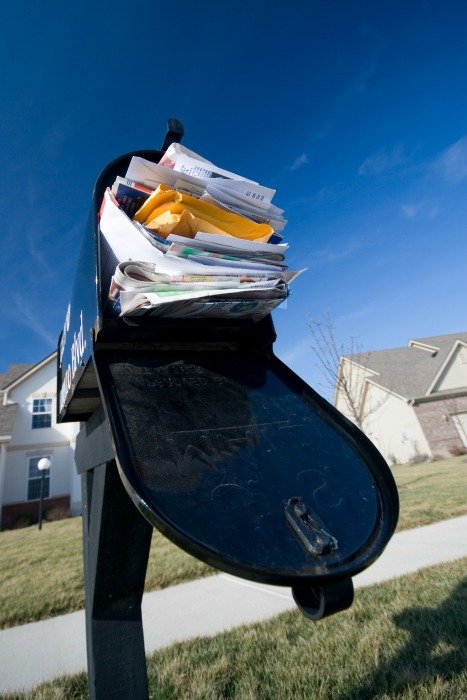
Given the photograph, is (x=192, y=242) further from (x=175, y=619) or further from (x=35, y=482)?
(x=35, y=482)

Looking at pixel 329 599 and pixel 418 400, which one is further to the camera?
pixel 418 400

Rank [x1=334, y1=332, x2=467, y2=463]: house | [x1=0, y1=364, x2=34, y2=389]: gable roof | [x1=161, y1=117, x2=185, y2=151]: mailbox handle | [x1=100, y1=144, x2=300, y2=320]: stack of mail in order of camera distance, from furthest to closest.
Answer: [x1=334, y1=332, x2=467, y2=463]: house → [x1=0, y1=364, x2=34, y2=389]: gable roof → [x1=161, y1=117, x2=185, y2=151]: mailbox handle → [x1=100, y1=144, x2=300, y2=320]: stack of mail

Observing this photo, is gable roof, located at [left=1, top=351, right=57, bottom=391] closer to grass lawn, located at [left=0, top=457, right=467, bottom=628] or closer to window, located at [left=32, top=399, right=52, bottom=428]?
window, located at [left=32, top=399, right=52, bottom=428]

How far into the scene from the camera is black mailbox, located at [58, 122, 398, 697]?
708 millimetres

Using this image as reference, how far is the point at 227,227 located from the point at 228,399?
54 centimetres

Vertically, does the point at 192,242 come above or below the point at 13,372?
below

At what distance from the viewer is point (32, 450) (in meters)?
16.4

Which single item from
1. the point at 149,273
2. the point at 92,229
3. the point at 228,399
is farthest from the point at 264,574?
the point at 92,229

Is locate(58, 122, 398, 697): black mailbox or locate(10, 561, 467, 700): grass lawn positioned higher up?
locate(58, 122, 398, 697): black mailbox

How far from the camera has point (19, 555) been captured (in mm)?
6766

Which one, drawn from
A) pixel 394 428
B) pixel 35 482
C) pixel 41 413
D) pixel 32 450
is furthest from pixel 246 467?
pixel 394 428

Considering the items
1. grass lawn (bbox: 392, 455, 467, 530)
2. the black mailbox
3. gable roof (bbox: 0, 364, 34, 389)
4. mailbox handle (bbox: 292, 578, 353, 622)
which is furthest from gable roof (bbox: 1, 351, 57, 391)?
mailbox handle (bbox: 292, 578, 353, 622)

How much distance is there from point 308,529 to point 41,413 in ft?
62.7

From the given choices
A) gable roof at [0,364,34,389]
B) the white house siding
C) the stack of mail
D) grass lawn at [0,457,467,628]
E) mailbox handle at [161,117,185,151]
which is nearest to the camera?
the stack of mail
